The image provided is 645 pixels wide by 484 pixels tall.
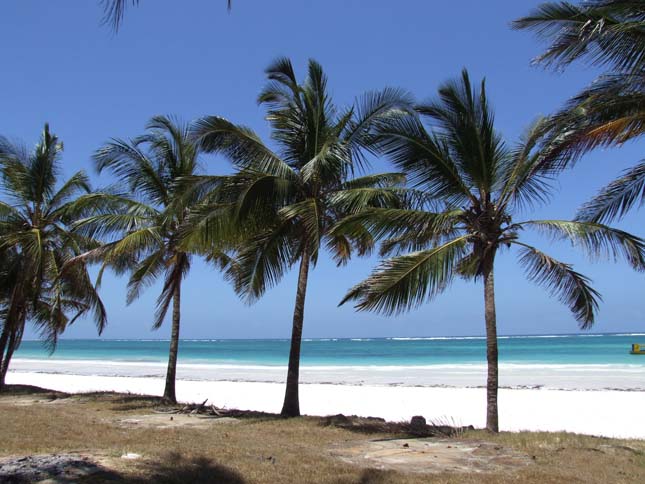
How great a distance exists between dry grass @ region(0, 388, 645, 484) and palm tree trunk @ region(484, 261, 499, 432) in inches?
21.4

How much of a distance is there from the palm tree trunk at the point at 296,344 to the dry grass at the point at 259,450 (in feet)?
1.37

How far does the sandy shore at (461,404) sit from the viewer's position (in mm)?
12867

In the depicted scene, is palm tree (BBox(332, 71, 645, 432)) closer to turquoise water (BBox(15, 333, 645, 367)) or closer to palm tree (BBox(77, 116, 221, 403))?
palm tree (BBox(77, 116, 221, 403))

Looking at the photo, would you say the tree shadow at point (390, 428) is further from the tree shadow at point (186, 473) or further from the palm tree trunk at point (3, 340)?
the palm tree trunk at point (3, 340)

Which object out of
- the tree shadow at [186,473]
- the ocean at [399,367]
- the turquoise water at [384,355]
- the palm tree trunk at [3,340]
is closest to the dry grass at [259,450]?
the tree shadow at [186,473]

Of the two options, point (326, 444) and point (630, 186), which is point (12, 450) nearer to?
point (326, 444)

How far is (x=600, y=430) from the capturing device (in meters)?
11.8

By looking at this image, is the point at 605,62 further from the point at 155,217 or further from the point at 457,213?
the point at 155,217

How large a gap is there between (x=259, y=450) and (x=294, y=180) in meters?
5.26

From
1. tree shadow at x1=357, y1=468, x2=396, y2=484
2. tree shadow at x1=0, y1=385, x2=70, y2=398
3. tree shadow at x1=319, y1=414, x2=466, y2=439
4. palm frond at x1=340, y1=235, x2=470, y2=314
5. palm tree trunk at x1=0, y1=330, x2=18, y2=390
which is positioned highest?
palm frond at x1=340, y1=235, x2=470, y2=314

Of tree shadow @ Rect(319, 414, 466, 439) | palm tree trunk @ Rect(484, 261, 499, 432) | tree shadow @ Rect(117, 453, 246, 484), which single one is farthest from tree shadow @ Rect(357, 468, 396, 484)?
palm tree trunk @ Rect(484, 261, 499, 432)

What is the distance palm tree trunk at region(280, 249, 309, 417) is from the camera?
10.9 m

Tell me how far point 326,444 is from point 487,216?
4483mm

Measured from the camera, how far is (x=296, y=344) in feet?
35.9
